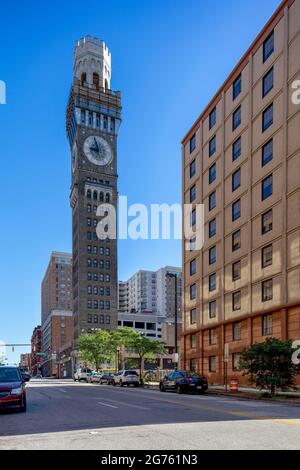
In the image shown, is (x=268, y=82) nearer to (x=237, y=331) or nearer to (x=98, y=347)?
(x=237, y=331)

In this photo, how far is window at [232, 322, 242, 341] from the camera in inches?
1545

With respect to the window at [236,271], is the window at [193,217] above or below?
above

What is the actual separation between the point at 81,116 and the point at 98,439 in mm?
125860

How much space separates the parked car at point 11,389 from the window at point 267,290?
2196 centimetres

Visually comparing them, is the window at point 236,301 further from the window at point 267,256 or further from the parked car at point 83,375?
the parked car at point 83,375

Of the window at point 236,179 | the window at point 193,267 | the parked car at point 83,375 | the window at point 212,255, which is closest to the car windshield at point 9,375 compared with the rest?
the window at point 236,179

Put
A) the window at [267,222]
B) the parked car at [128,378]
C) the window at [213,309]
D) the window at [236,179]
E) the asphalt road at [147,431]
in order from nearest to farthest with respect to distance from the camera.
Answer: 1. the asphalt road at [147,431]
2. the window at [267,222]
3. the window at [236,179]
4. the parked car at [128,378]
5. the window at [213,309]

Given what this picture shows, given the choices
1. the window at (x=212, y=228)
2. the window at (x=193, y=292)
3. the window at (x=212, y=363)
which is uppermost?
the window at (x=212, y=228)

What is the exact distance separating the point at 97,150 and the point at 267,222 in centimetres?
9836

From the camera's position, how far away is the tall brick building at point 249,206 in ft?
108

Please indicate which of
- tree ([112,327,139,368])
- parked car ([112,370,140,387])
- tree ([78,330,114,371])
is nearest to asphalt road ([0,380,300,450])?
parked car ([112,370,140,387])

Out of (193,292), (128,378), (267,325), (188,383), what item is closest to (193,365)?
(193,292)

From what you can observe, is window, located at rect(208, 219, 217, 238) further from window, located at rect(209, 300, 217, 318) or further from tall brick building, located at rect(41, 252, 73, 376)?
tall brick building, located at rect(41, 252, 73, 376)

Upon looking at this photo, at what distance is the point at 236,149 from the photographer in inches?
1654
